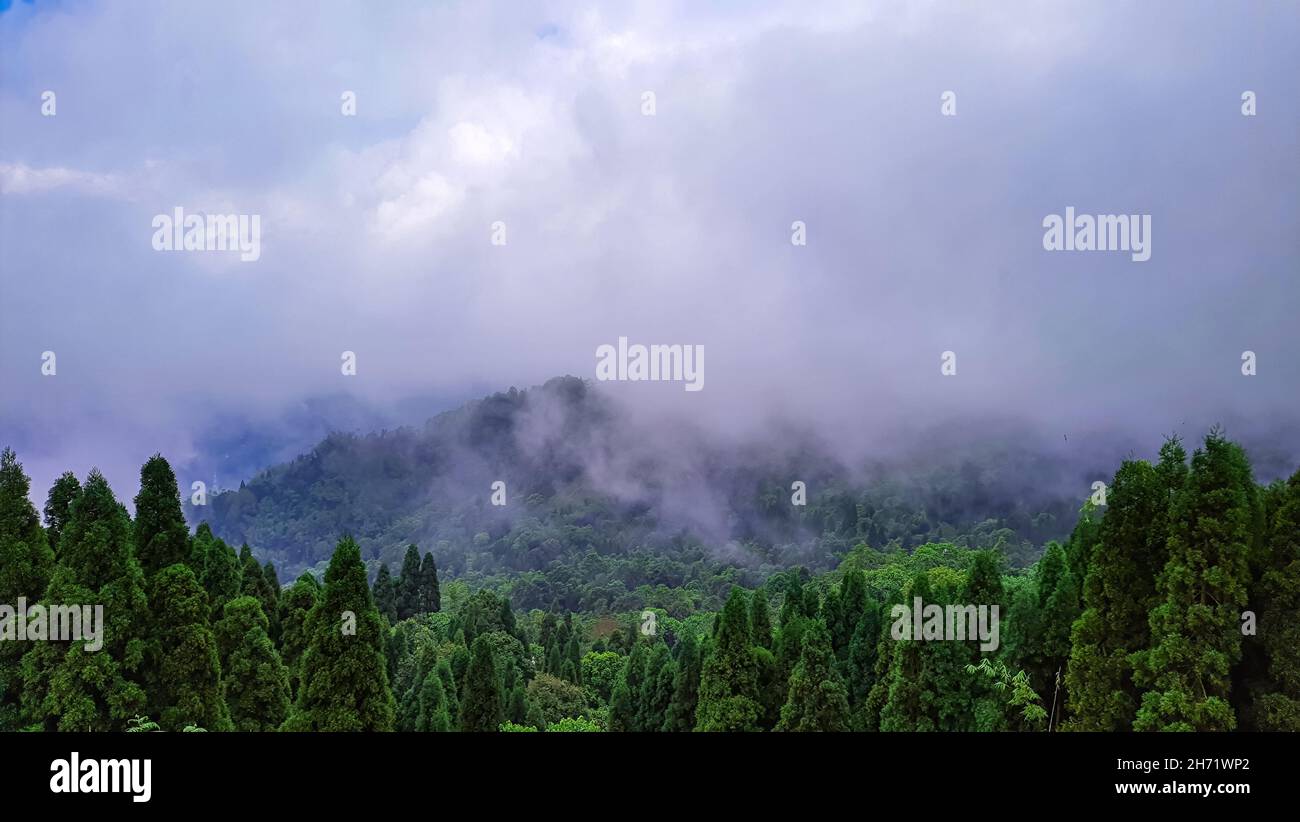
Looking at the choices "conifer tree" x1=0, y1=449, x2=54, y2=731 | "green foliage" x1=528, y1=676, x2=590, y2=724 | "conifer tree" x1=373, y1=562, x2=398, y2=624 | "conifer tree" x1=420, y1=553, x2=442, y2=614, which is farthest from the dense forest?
"conifer tree" x1=420, y1=553, x2=442, y2=614

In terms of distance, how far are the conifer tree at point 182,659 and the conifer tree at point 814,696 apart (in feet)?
41.5

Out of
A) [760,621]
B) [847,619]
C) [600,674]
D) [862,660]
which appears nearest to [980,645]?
[862,660]

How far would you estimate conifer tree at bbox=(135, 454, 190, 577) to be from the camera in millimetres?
22594

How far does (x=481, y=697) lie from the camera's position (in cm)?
2627

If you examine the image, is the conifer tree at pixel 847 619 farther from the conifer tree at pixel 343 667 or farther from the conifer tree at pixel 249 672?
the conifer tree at pixel 249 672

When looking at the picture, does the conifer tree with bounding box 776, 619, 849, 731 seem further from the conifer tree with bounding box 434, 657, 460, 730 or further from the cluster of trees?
the conifer tree with bounding box 434, 657, 460, 730

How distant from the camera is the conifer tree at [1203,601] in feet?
59.5

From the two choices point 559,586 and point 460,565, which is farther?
point 460,565

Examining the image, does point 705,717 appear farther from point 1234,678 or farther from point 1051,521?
point 1051,521

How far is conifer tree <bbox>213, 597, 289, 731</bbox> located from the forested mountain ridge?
5217 centimetres

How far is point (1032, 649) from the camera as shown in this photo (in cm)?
2153
